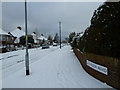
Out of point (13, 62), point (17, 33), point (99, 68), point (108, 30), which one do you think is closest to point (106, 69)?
point (99, 68)

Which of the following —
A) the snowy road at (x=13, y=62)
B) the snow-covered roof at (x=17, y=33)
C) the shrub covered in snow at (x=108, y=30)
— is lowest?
the snowy road at (x=13, y=62)

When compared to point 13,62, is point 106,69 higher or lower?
higher

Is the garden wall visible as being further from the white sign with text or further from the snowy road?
the snowy road

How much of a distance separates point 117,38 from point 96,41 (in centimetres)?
190

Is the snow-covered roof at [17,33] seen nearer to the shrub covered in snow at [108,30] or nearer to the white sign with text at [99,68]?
the white sign with text at [99,68]

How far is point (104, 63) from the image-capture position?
9.38 metres

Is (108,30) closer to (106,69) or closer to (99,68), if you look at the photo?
(106,69)

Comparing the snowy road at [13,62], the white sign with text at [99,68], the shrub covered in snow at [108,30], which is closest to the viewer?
the shrub covered in snow at [108,30]

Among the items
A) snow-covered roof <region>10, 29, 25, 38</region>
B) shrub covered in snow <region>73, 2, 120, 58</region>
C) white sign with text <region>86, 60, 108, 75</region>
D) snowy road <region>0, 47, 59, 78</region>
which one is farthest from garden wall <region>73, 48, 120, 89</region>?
snow-covered roof <region>10, 29, 25, 38</region>

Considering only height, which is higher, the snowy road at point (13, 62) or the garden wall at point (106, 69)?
the garden wall at point (106, 69)

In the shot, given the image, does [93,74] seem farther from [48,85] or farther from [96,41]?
[48,85]

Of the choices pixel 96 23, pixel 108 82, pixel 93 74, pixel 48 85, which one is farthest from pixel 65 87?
pixel 96 23

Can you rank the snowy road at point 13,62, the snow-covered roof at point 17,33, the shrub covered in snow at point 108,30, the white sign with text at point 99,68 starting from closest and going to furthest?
the shrub covered in snow at point 108,30, the white sign with text at point 99,68, the snowy road at point 13,62, the snow-covered roof at point 17,33

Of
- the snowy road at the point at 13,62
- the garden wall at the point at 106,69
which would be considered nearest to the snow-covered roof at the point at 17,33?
the snowy road at the point at 13,62
